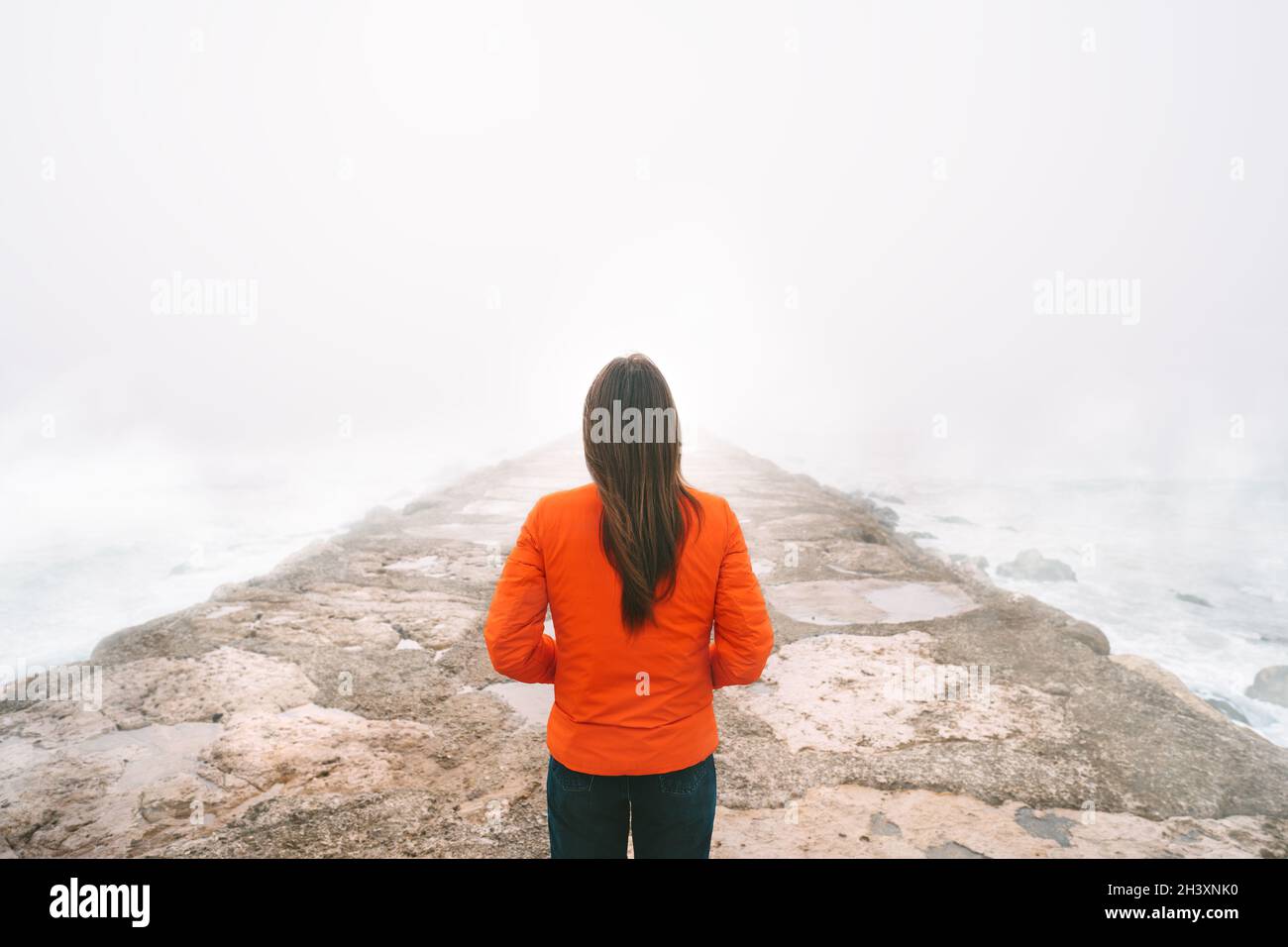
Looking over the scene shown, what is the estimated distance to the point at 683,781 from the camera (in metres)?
1.73

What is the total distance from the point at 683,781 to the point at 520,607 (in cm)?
63

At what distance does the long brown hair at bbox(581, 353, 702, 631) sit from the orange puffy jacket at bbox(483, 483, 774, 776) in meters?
0.03

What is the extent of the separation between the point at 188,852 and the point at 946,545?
1606 cm

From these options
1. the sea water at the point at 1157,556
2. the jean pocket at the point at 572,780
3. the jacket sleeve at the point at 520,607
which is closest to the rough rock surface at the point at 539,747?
the jean pocket at the point at 572,780

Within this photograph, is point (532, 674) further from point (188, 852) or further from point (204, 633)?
point (204, 633)

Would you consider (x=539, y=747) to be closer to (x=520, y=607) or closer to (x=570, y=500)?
(x=520, y=607)

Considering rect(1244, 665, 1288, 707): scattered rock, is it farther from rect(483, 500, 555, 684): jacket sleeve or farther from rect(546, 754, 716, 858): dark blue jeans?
rect(483, 500, 555, 684): jacket sleeve

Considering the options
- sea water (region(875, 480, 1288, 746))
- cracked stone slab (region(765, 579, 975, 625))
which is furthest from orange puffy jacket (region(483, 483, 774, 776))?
sea water (region(875, 480, 1288, 746))

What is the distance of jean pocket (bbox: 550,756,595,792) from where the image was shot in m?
1.71

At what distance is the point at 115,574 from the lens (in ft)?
40.4

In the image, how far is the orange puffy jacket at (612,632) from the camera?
1.68 meters

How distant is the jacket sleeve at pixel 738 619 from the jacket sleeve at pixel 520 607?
0.48 metres

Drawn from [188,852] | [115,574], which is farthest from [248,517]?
[188,852]

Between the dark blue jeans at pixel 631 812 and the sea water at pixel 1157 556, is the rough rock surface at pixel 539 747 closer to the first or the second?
the dark blue jeans at pixel 631 812
